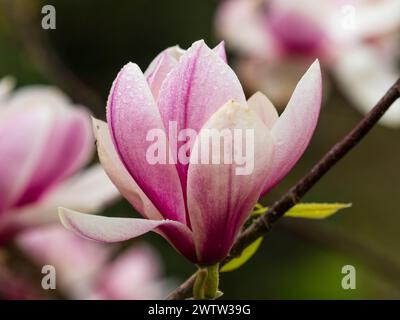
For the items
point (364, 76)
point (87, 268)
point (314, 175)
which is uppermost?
point (364, 76)

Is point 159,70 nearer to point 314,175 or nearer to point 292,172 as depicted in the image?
point 314,175

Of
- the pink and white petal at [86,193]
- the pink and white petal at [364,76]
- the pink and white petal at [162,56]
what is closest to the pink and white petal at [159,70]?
the pink and white petal at [162,56]

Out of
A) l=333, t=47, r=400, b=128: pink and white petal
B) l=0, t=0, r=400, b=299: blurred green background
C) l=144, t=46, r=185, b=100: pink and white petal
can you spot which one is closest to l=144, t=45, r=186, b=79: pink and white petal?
l=144, t=46, r=185, b=100: pink and white petal

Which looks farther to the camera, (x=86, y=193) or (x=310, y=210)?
(x=86, y=193)

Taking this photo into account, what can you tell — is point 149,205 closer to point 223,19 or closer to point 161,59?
point 161,59

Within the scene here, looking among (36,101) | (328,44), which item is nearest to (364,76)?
(328,44)

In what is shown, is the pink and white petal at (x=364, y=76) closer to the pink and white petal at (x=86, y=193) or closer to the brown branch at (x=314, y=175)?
the pink and white petal at (x=86, y=193)
